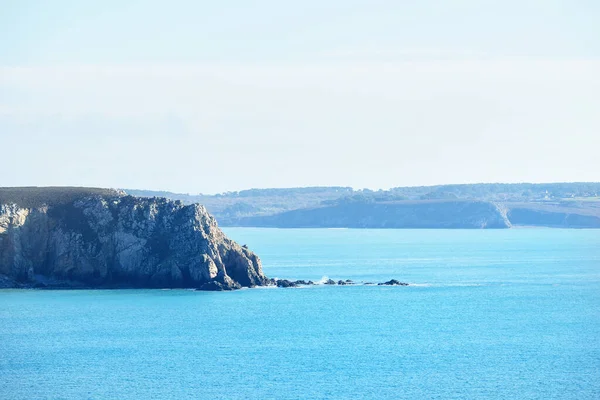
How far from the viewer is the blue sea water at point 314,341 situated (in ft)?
151

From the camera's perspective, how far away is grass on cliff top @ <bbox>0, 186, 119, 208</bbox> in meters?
87.2

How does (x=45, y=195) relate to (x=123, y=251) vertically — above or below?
above

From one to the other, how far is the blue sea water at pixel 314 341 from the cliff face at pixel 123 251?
262 centimetres

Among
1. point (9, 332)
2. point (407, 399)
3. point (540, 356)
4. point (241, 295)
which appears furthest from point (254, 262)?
point (407, 399)

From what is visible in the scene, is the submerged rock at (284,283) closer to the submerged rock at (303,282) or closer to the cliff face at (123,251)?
the submerged rock at (303,282)

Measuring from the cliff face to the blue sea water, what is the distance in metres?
2.62

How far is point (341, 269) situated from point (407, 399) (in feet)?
211

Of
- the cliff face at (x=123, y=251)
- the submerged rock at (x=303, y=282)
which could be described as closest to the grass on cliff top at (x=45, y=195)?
the cliff face at (x=123, y=251)

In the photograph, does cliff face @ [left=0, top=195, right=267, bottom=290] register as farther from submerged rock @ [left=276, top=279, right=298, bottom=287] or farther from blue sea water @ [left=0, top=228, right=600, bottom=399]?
blue sea water @ [left=0, top=228, right=600, bottom=399]

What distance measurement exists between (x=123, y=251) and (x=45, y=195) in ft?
37.5

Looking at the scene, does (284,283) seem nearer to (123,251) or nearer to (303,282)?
(303,282)

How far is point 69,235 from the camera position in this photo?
83562mm

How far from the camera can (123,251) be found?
83.1 metres

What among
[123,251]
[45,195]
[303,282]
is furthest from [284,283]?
[45,195]
